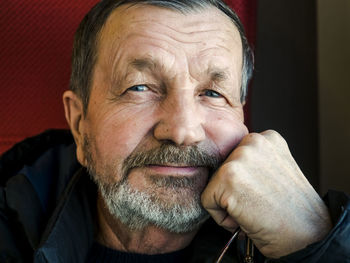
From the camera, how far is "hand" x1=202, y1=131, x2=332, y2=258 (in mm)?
1161

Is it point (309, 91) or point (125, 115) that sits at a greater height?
point (125, 115)

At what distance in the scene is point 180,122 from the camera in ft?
4.03

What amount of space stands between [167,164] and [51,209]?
0.56 metres

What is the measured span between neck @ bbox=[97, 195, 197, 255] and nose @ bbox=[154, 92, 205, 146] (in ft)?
1.25

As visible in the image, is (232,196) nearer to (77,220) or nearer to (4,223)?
(77,220)

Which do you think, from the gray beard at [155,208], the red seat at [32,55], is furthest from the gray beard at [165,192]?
the red seat at [32,55]

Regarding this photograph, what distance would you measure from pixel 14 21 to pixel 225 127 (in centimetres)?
103

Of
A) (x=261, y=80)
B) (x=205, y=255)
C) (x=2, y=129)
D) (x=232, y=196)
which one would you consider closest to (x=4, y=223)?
(x=2, y=129)

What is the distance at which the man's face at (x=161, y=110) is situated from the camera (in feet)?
4.15

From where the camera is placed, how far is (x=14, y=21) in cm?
176

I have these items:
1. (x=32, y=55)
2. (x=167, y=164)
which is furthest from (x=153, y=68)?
(x=32, y=55)

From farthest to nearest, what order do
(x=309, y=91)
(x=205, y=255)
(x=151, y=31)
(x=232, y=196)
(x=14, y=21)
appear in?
1. (x=309, y=91)
2. (x=14, y=21)
3. (x=205, y=255)
4. (x=151, y=31)
5. (x=232, y=196)

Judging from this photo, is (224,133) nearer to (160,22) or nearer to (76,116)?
(160,22)

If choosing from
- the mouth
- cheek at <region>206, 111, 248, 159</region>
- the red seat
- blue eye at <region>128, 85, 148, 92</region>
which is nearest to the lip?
the mouth
